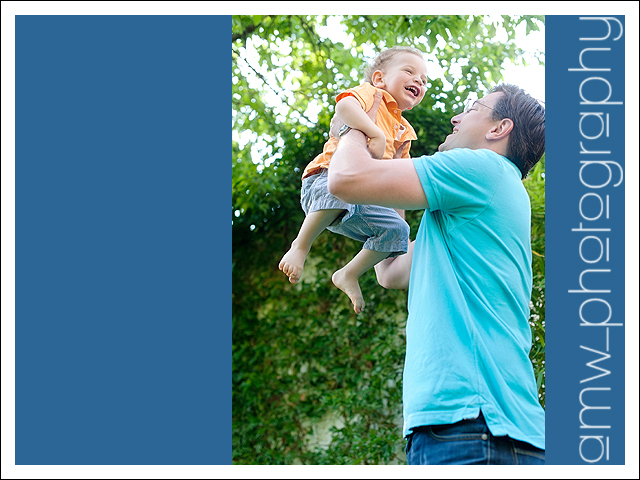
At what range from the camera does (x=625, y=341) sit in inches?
75.9

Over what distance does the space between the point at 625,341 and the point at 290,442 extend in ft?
8.07

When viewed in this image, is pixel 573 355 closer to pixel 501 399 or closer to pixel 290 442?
pixel 501 399

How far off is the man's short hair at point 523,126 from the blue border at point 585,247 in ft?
1.20

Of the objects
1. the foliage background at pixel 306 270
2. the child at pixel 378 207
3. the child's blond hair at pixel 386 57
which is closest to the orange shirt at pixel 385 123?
the child at pixel 378 207

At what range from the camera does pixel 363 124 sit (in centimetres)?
152

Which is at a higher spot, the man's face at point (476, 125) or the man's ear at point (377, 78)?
the man's ear at point (377, 78)

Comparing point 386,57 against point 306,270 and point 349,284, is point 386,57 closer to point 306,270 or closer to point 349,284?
point 349,284

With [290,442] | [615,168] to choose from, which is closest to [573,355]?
[615,168]

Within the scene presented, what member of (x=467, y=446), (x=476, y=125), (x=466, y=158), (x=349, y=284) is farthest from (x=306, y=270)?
(x=467, y=446)

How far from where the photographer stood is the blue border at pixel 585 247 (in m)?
1.94

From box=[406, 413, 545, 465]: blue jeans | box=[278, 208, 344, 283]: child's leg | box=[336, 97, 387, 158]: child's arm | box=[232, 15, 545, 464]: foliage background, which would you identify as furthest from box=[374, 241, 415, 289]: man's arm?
box=[232, 15, 545, 464]: foliage background

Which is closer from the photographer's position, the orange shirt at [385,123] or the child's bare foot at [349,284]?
the orange shirt at [385,123]

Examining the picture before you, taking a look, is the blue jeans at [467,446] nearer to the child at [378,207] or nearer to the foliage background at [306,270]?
the child at [378,207]

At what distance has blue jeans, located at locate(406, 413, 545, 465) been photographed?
1.23m
